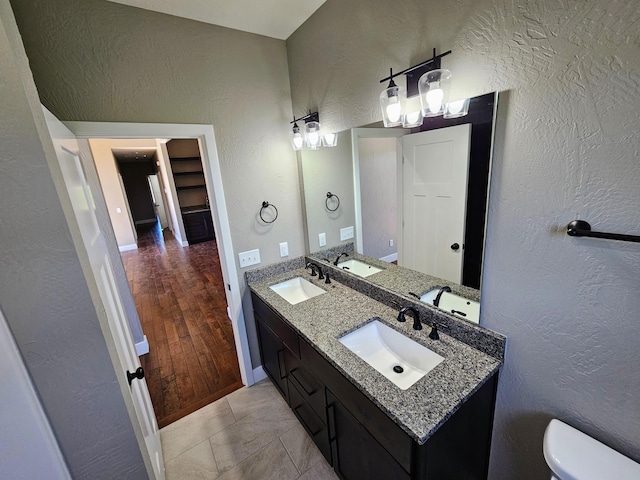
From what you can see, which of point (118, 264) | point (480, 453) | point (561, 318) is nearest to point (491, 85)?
point (561, 318)

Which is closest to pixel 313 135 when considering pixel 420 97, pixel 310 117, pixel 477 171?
pixel 310 117

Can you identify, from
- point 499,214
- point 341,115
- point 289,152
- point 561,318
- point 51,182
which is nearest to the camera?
point 51,182

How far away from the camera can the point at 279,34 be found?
198 centimetres

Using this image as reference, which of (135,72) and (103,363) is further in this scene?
(135,72)

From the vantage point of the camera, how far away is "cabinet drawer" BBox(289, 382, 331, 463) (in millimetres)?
1567

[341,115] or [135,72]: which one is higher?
[135,72]

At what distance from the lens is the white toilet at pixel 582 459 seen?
33.1 inches

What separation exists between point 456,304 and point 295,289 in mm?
1261

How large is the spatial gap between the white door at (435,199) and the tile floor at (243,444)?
142cm

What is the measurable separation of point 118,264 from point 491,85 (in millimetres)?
3136

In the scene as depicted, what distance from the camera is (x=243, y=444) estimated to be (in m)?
1.87

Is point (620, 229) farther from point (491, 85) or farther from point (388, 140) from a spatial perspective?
point (388, 140)

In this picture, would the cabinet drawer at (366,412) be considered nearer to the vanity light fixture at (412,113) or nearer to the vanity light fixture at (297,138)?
the vanity light fixture at (412,113)

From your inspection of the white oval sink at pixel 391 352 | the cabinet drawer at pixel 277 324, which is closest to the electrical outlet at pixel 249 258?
the cabinet drawer at pixel 277 324
